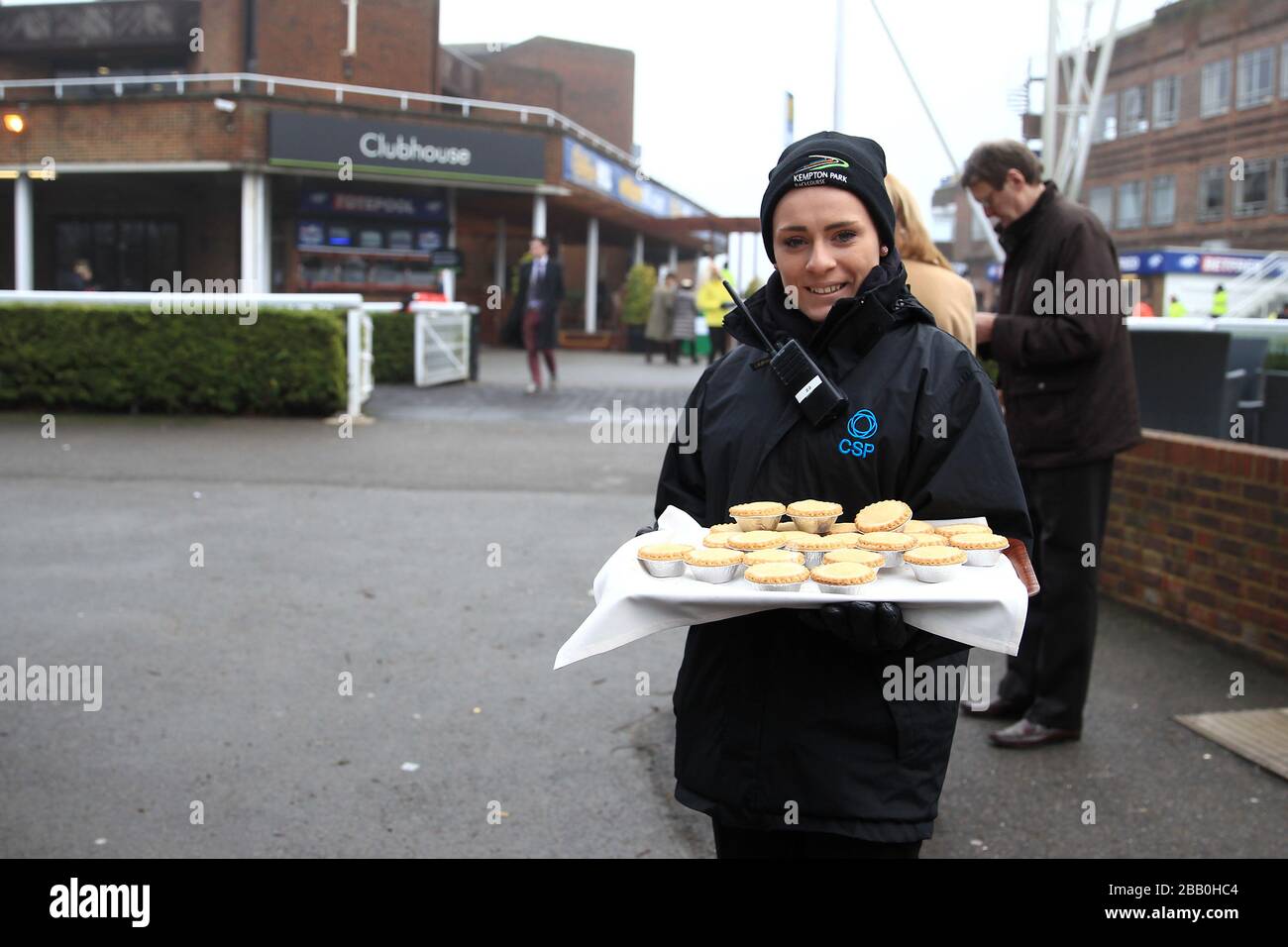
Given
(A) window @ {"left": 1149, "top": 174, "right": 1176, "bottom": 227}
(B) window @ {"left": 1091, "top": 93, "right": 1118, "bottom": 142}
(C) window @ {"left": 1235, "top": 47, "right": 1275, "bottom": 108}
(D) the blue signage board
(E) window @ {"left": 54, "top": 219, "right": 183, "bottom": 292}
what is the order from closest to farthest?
(D) the blue signage board < (E) window @ {"left": 54, "top": 219, "right": 183, "bottom": 292} < (C) window @ {"left": 1235, "top": 47, "right": 1275, "bottom": 108} < (A) window @ {"left": 1149, "top": 174, "right": 1176, "bottom": 227} < (B) window @ {"left": 1091, "top": 93, "right": 1118, "bottom": 142}

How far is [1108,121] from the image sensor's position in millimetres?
56844

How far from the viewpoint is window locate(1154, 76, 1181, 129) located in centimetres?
5156

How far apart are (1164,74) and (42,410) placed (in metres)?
50.9

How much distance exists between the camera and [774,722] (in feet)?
7.27

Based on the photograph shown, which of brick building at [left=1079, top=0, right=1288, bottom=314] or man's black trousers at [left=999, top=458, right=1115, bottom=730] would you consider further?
brick building at [left=1079, top=0, right=1288, bottom=314]

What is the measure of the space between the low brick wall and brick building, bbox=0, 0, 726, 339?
22994 mm

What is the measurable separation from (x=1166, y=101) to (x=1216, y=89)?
352cm

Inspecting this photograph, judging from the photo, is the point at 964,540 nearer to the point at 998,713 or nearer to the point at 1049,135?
the point at 998,713

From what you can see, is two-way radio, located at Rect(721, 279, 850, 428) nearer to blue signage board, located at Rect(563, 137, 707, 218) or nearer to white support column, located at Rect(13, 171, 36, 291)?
blue signage board, located at Rect(563, 137, 707, 218)

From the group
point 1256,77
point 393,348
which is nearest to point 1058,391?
point 393,348

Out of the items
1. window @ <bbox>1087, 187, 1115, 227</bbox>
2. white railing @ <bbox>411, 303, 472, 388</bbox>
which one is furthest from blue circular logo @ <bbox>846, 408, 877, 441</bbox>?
window @ <bbox>1087, 187, 1115, 227</bbox>

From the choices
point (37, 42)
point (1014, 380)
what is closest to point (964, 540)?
point (1014, 380)

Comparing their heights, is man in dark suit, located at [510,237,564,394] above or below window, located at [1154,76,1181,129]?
below

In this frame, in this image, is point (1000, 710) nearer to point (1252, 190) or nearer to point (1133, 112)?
point (1252, 190)
